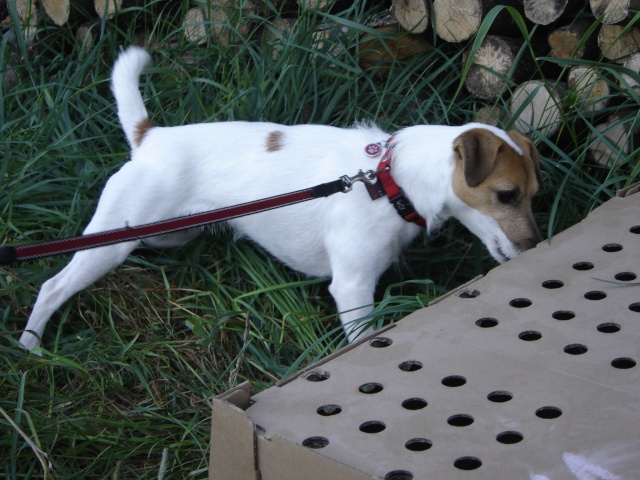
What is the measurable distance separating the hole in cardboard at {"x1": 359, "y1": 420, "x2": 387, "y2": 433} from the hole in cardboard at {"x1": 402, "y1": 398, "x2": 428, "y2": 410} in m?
0.09

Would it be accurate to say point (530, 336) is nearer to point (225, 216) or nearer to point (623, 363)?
point (623, 363)

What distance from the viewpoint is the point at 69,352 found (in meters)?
3.11

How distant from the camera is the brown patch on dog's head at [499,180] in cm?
304

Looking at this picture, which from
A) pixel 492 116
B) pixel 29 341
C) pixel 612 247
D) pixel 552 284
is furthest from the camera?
pixel 492 116

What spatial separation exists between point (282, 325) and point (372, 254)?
436mm

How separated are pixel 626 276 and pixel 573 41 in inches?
60.8

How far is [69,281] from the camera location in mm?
3291

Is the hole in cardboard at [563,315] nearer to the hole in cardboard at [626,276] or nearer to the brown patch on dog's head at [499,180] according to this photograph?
the hole in cardboard at [626,276]

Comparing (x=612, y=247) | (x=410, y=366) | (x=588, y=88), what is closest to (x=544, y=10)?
(x=588, y=88)

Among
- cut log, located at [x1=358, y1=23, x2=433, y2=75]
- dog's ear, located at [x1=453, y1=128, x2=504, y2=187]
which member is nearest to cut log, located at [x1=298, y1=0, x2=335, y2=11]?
cut log, located at [x1=358, y1=23, x2=433, y2=75]

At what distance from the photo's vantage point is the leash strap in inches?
83.7

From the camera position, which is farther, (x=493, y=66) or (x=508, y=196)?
(x=493, y=66)

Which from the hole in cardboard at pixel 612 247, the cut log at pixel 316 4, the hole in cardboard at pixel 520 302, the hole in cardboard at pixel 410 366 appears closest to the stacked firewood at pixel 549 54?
the cut log at pixel 316 4

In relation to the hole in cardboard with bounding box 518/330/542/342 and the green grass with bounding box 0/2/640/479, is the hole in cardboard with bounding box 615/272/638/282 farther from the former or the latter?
the green grass with bounding box 0/2/640/479
